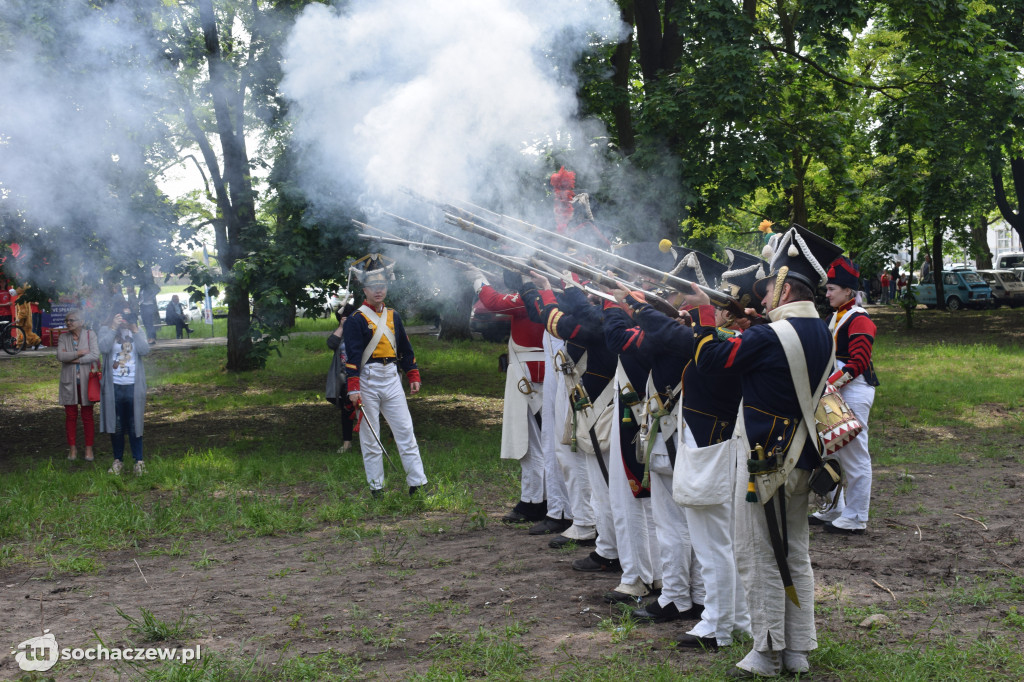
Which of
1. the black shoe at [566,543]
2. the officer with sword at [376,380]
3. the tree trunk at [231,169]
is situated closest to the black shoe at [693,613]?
the black shoe at [566,543]

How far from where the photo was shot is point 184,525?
23.7ft

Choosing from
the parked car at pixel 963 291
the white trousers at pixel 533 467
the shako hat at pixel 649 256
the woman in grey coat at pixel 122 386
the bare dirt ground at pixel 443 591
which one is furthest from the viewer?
the parked car at pixel 963 291

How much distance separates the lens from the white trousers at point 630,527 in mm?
5250

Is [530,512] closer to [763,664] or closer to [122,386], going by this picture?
[763,664]

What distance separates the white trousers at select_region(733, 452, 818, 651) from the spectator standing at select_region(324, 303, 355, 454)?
650 cm

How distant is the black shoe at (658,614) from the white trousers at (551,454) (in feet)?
6.66

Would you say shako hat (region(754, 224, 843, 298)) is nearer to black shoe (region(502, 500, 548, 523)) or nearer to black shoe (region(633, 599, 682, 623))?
black shoe (region(633, 599, 682, 623))

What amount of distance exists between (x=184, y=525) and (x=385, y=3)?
17.8ft

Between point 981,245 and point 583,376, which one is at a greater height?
point 981,245

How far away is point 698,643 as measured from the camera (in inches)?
179

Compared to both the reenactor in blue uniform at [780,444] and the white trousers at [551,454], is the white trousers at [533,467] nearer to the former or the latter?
the white trousers at [551,454]

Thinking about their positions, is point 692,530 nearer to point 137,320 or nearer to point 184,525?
point 184,525

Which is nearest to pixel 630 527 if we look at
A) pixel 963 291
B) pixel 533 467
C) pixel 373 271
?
pixel 533 467

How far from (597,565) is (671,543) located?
3.75 ft
